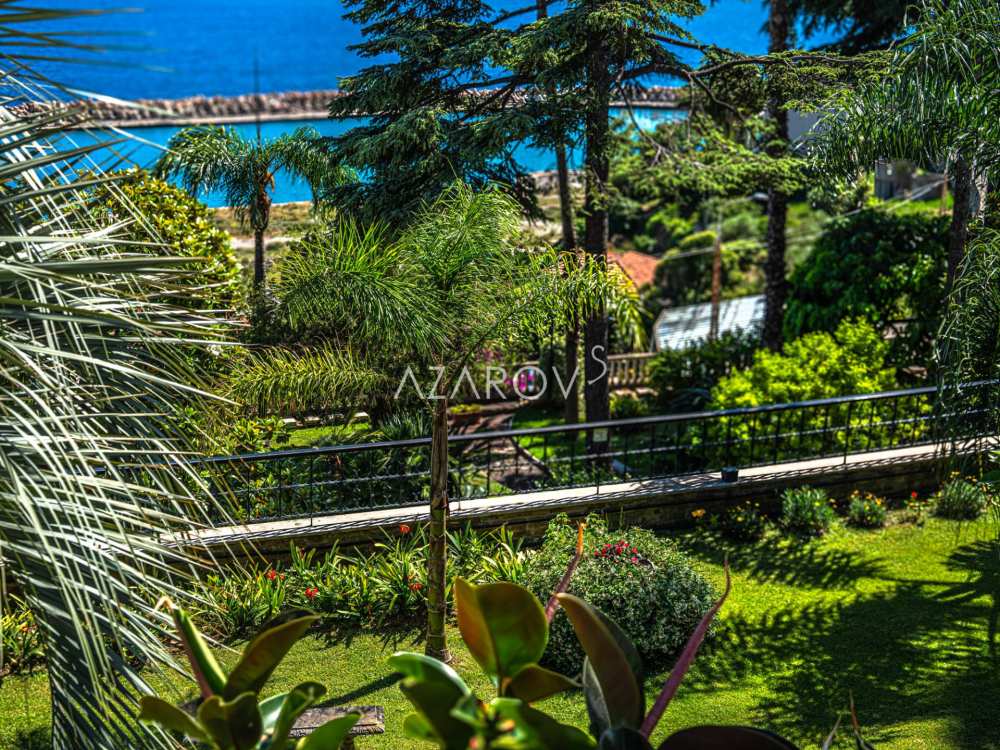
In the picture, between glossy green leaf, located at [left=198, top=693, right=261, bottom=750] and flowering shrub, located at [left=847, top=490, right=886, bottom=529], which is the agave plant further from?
flowering shrub, located at [left=847, top=490, right=886, bottom=529]

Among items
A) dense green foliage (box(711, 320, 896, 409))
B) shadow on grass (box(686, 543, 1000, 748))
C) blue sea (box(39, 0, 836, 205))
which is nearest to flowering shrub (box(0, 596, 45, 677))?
shadow on grass (box(686, 543, 1000, 748))

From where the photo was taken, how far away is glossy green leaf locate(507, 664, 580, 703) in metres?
2.68

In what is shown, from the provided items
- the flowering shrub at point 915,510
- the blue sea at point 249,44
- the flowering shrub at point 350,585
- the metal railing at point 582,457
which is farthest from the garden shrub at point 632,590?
the blue sea at point 249,44

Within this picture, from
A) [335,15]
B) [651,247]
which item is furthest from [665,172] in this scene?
[335,15]

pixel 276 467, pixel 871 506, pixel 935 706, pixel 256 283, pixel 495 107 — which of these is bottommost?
pixel 935 706

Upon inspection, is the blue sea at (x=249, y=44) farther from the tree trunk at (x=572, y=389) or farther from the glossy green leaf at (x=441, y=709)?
the glossy green leaf at (x=441, y=709)

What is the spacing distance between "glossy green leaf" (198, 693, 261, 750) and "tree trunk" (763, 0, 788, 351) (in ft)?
42.5

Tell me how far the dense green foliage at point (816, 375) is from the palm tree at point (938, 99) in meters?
3.22

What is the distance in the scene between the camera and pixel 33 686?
7074 millimetres

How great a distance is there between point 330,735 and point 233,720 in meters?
0.31

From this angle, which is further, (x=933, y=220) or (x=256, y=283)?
(x=933, y=220)

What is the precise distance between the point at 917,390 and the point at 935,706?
4314 mm

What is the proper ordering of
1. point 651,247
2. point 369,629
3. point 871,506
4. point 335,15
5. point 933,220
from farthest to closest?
point 335,15
point 651,247
point 933,220
point 871,506
point 369,629

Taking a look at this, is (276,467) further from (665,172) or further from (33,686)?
(665,172)
